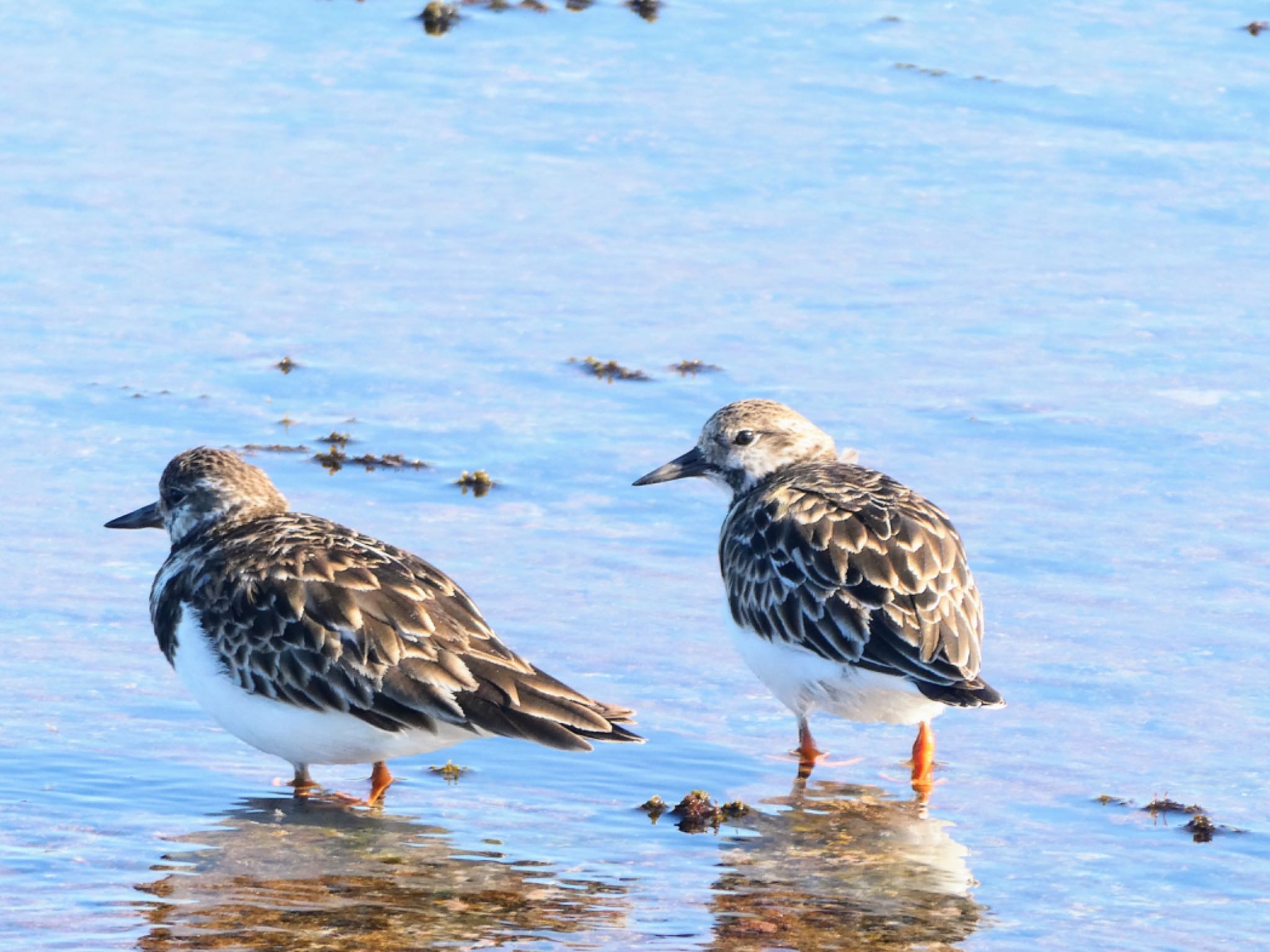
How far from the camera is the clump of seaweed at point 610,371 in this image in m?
12.4

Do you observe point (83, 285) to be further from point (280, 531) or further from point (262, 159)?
point (280, 531)

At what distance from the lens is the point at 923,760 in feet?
28.9

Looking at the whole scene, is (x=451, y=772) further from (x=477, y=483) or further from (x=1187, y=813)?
(x=1187, y=813)

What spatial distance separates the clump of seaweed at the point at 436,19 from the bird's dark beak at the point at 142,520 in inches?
359

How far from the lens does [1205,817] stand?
8.17 metres

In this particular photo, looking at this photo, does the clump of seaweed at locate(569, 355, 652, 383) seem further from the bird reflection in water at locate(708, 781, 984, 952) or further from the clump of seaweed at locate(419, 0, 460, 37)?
the clump of seaweed at locate(419, 0, 460, 37)

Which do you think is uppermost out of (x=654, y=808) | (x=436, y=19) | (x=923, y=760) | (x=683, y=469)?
(x=436, y=19)

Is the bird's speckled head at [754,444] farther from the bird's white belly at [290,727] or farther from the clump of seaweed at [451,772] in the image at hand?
the bird's white belly at [290,727]

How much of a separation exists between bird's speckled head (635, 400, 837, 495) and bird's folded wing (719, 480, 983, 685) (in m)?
0.81

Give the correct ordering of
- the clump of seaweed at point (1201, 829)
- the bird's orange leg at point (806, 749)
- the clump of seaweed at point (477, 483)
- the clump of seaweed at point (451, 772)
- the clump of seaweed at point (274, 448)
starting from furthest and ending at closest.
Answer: the clump of seaweed at point (274, 448)
the clump of seaweed at point (477, 483)
the bird's orange leg at point (806, 749)
the clump of seaweed at point (451, 772)
the clump of seaweed at point (1201, 829)

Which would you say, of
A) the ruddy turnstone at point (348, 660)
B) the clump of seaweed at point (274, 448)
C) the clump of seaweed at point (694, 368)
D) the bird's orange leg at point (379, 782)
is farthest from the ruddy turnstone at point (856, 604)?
the clump of seaweed at point (694, 368)

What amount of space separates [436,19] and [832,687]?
1077cm

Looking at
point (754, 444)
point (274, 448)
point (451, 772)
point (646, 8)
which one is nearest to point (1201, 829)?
point (451, 772)

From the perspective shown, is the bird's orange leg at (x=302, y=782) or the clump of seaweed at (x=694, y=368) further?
the clump of seaweed at (x=694, y=368)
